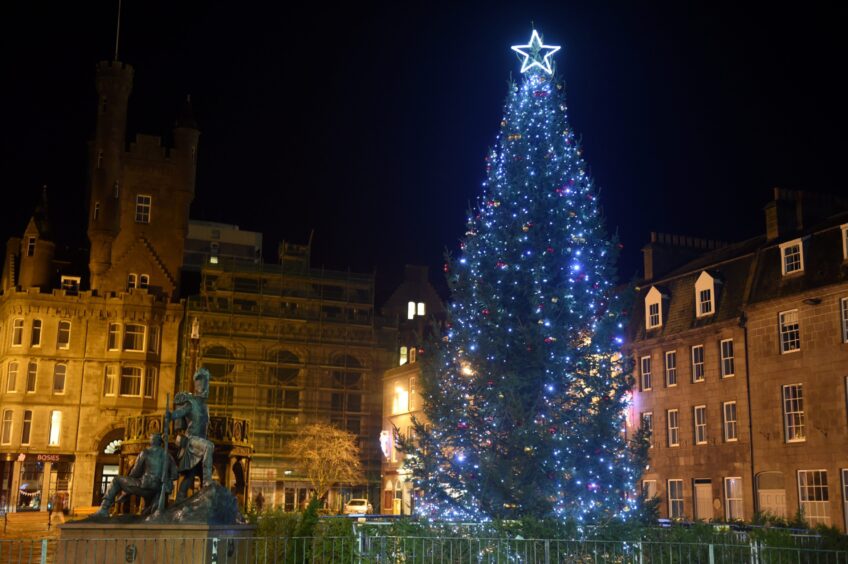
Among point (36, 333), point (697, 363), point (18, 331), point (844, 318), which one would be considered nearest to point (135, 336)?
point (36, 333)

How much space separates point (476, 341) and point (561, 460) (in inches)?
122

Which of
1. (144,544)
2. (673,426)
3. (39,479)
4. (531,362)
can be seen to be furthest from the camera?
(39,479)

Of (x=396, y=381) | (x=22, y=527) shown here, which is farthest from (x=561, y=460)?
(x=396, y=381)

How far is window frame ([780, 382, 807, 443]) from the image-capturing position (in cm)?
3309

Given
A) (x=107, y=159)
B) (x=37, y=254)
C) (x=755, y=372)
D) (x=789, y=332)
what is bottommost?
(x=755, y=372)

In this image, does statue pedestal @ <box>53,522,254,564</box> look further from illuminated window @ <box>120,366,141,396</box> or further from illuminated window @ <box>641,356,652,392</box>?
illuminated window @ <box>120,366,141,396</box>

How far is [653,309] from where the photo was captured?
41.8 m

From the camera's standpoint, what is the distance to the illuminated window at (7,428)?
191 feet

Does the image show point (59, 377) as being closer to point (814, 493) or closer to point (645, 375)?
point (645, 375)

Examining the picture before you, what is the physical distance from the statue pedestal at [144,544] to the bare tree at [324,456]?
44.8 metres

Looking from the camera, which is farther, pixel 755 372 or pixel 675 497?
pixel 675 497

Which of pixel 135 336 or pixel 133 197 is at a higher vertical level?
pixel 133 197

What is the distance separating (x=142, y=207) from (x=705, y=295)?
146 ft

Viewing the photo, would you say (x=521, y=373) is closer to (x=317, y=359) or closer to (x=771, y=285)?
(x=771, y=285)
